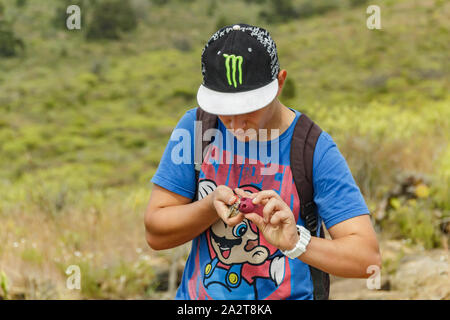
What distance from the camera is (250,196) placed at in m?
1.55

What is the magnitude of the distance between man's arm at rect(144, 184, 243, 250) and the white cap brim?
0.74ft

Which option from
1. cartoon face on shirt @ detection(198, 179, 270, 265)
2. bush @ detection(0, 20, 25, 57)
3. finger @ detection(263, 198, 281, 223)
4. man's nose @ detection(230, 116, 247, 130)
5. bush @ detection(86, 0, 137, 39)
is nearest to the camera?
finger @ detection(263, 198, 281, 223)

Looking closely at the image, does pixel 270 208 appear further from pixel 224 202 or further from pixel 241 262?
pixel 241 262

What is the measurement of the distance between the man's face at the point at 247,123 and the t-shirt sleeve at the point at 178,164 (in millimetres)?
157

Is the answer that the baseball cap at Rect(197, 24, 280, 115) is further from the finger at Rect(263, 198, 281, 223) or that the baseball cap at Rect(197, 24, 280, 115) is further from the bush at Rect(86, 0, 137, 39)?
the bush at Rect(86, 0, 137, 39)

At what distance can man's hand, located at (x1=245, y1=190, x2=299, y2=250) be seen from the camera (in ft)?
4.89

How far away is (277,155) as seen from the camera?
5.58ft

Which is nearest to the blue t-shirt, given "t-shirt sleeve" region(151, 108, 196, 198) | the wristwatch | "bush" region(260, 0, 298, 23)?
"t-shirt sleeve" region(151, 108, 196, 198)

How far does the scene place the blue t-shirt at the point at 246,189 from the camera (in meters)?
1.67

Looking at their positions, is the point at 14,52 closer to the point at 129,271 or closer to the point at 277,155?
the point at 129,271

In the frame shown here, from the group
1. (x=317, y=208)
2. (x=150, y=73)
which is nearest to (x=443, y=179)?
(x=317, y=208)

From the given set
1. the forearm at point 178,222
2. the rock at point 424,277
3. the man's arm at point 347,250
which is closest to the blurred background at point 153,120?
the rock at point 424,277

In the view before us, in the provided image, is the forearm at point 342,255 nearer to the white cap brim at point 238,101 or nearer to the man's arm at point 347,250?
the man's arm at point 347,250

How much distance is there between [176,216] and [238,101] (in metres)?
0.43
